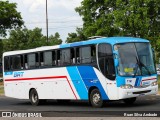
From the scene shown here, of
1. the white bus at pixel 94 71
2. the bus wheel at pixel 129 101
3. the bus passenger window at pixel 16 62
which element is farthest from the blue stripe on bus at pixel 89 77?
the bus passenger window at pixel 16 62

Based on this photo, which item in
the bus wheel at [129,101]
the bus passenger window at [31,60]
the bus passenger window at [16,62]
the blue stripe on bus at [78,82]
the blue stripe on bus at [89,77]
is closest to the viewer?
the blue stripe on bus at [89,77]

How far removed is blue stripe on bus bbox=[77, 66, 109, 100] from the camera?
66.3 feet

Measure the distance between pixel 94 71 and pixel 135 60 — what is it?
194 cm

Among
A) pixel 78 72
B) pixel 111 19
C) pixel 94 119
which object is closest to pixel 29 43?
pixel 111 19

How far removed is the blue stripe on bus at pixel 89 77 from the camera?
20.2 meters

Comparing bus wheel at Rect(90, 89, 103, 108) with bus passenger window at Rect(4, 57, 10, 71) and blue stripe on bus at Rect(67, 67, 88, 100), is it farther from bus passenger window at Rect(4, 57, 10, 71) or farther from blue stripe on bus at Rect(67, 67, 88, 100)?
bus passenger window at Rect(4, 57, 10, 71)

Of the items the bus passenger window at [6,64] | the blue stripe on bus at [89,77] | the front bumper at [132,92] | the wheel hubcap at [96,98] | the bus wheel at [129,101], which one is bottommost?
the bus wheel at [129,101]

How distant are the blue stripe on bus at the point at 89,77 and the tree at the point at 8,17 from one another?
3925cm

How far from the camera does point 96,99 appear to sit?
67.6 ft

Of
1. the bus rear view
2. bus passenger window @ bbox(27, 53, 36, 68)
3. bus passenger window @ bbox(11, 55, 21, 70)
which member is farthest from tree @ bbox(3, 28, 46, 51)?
the bus rear view

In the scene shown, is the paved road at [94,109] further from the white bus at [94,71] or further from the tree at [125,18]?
the tree at [125,18]

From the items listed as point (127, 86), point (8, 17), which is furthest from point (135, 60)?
point (8, 17)

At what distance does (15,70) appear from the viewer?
86.8 ft

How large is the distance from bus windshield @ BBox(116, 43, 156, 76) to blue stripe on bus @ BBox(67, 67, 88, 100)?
2.51 meters
